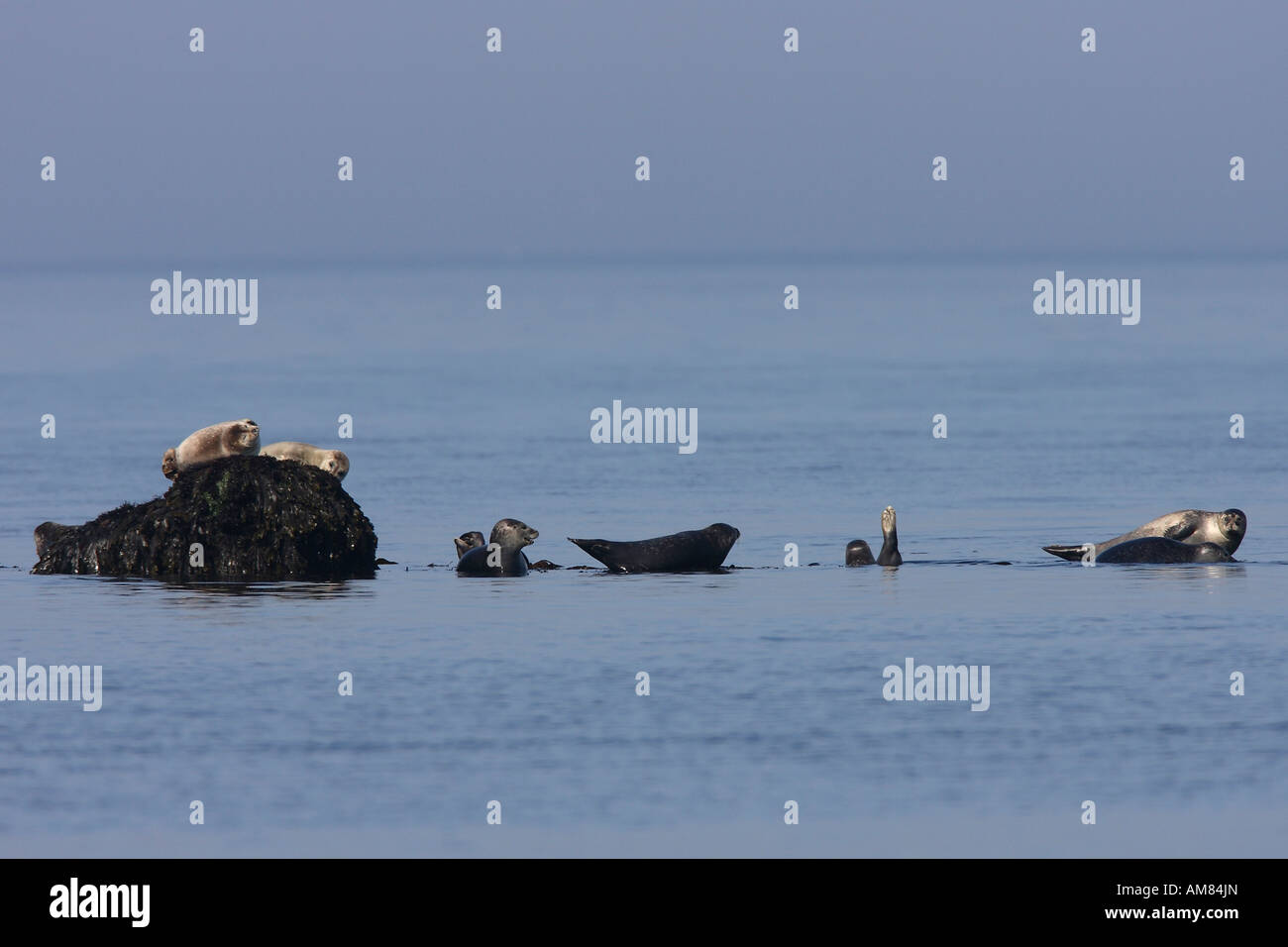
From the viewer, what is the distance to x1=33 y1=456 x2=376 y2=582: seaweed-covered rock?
784 inches

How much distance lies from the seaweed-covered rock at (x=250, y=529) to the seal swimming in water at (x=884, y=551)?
15.3 ft

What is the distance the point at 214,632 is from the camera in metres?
16.7

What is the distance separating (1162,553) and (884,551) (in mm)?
2719

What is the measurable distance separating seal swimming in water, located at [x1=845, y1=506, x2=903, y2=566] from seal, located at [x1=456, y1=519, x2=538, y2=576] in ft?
10.2

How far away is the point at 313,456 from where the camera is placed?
2122cm

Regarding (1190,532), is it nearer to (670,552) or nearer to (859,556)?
(859,556)

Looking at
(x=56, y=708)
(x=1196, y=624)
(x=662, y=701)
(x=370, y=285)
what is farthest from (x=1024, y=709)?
(x=370, y=285)

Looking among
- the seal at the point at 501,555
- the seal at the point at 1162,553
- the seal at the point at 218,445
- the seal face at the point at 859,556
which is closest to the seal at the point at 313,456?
the seal at the point at 218,445

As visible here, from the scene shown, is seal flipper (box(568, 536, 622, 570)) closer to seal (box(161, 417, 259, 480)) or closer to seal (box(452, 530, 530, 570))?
A: seal (box(452, 530, 530, 570))

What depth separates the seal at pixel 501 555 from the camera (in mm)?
20453

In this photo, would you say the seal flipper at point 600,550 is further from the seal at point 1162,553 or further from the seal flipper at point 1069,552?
the seal at point 1162,553

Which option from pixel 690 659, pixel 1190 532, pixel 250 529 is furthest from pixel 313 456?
pixel 1190 532

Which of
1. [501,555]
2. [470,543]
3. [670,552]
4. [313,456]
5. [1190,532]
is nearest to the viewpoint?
[501,555]
